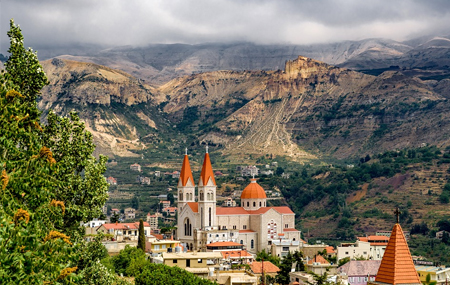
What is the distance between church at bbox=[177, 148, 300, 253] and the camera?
94.1 metres

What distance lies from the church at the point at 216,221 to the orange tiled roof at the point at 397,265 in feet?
224

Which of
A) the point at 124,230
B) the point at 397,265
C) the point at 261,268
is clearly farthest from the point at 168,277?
the point at 124,230

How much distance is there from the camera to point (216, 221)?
9612 centimetres

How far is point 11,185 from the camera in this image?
53.9 ft

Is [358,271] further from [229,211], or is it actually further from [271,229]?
[229,211]

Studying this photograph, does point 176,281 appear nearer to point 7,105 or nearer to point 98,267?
point 98,267

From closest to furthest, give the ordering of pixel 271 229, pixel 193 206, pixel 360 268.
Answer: pixel 360 268, pixel 193 206, pixel 271 229

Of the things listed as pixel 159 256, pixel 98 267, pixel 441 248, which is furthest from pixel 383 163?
pixel 98 267

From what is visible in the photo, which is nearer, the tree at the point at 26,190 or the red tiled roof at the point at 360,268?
the tree at the point at 26,190

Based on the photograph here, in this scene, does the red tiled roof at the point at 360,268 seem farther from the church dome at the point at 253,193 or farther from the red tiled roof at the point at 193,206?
the church dome at the point at 253,193

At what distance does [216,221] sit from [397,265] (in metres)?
72.6

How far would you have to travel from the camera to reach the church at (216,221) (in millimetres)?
94062

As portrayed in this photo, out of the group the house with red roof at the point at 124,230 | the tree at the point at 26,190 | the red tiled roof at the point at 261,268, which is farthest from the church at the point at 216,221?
the tree at the point at 26,190

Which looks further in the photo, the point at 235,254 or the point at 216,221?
the point at 216,221
